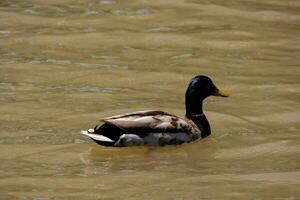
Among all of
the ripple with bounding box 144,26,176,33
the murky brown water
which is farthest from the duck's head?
the ripple with bounding box 144,26,176,33

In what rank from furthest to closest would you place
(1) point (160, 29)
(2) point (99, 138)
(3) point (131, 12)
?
(3) point (131, 12) → (1) point (160, 29) → (2) point (99, 138)

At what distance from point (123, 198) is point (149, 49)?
21.2 ft

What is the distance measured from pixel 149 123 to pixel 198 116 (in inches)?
36.6

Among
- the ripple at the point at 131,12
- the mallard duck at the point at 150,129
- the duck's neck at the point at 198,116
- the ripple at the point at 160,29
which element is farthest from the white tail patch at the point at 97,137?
the ripple at the point at 131,12

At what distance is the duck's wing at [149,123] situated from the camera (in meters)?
11.1

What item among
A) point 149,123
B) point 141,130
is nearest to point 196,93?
point 149,123

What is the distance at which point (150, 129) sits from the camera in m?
11.3

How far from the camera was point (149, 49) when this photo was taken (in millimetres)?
15789

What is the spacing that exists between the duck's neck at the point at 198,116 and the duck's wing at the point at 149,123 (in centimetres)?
11

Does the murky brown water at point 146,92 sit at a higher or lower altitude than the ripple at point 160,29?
lower

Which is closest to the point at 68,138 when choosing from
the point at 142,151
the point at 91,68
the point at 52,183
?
the point at 142,151

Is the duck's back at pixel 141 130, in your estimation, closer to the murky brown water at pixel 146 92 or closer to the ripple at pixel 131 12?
the murky brown water at pixel 146 92

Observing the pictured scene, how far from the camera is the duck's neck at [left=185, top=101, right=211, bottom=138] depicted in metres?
11.9

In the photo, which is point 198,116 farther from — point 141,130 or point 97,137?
point 97,137
